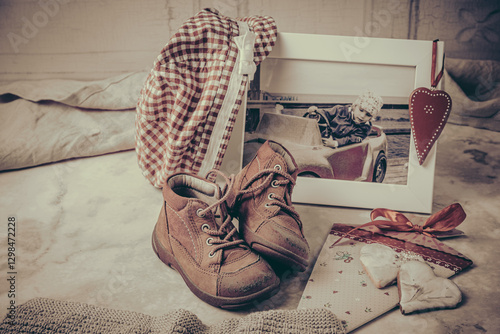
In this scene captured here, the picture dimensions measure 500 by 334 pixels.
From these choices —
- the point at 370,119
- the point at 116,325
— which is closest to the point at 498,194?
the point at 370,119

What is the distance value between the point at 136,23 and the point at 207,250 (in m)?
1.46

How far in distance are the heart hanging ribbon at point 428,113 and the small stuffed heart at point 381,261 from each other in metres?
0.40

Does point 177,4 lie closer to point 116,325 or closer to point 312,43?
point 312,43

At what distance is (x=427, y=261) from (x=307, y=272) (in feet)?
0.95

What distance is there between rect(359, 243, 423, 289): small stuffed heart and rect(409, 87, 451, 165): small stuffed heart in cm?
40

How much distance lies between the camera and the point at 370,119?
128cm

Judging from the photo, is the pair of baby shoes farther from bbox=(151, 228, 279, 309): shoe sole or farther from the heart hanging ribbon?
the heart hanging ribbon

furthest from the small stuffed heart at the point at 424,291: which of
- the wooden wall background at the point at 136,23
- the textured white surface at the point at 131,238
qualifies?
the wooden wall background at the point at 136,23

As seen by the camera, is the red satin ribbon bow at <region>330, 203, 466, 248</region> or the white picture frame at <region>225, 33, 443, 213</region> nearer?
the red satin ribbon bow at <region>330, 203, 466, 248</region>

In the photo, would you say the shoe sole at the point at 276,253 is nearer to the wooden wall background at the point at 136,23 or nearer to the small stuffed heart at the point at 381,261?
the small stuffed heart at the point at 381,261

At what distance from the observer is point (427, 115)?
4.01ft

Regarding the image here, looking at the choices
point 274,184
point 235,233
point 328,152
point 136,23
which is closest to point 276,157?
point 274,184

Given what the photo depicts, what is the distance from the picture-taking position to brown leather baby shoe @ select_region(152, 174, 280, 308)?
2.80ft

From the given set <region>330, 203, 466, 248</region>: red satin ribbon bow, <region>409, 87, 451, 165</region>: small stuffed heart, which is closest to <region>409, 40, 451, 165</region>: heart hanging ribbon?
<region>409, 87, 451, 165</region>: small stuffed heart
